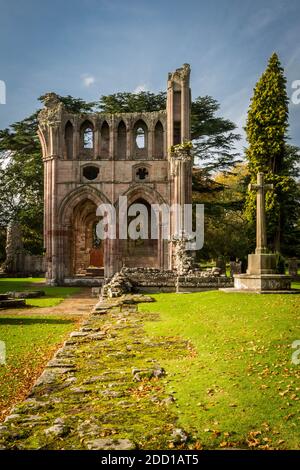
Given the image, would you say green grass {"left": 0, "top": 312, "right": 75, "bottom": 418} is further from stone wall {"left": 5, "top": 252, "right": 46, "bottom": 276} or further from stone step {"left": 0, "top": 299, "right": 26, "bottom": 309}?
stone wall {"left": 5, "top": 252, "right": 46, "bottom": 276}

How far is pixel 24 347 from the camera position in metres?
9.30

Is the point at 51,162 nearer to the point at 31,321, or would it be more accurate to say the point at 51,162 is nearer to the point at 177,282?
the point at 177,282

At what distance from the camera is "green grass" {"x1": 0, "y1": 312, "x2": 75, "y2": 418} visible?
21.4 ft

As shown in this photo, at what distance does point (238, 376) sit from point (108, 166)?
28.5m

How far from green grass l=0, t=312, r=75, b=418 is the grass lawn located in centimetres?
218

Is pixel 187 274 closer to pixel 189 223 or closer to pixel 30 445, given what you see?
pixel 189 223

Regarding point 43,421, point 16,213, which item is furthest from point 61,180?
point 43,421

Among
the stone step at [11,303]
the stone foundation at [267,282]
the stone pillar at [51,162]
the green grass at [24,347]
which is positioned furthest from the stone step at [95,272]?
the stone foundation at [267,282]

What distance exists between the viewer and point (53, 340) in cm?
1001

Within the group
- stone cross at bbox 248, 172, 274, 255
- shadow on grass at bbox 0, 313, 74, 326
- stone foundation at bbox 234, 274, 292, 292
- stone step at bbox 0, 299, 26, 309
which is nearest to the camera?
shadow on grass at bbox 0, 313, 74, 326

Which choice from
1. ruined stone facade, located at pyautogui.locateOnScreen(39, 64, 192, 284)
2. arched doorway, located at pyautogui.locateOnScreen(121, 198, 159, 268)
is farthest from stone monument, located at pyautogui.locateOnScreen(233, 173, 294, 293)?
arched doorway, located at pyautogui.locateOnScreen(121, 198, 159, 268)

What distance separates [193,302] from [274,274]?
303cm

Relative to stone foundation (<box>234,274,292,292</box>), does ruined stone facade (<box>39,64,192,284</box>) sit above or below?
above

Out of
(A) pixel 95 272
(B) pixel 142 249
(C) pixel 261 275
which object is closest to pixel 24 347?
(C) pixel 261 275
